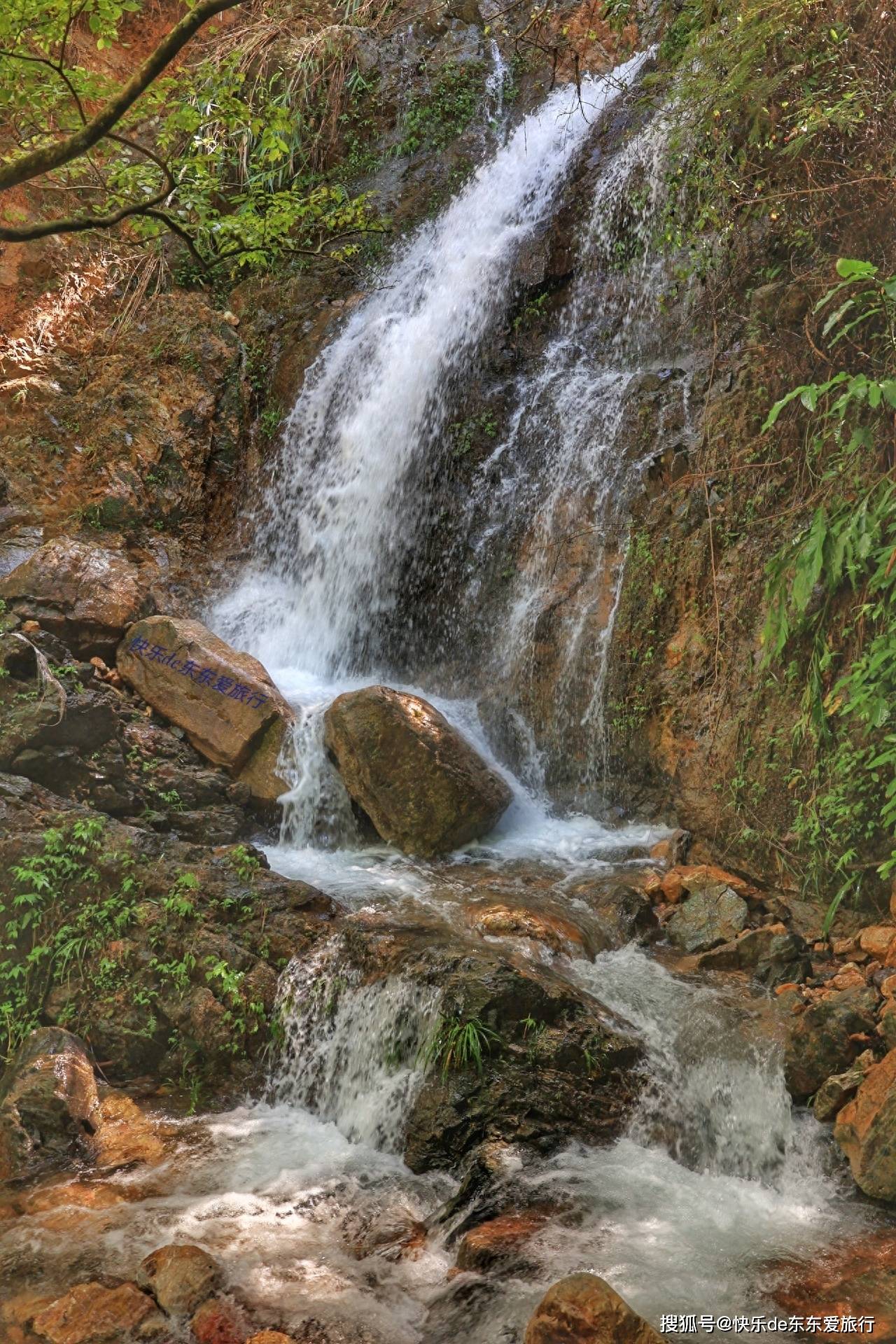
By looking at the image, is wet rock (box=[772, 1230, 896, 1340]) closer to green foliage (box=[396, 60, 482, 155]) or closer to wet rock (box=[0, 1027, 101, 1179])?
wet rock (box=[0, 1027, 101, 1179])

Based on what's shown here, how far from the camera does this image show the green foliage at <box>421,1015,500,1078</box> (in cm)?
432

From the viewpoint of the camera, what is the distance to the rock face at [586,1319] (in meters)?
2.74

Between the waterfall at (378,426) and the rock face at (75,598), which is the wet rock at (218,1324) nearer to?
the rock face at (75,598)

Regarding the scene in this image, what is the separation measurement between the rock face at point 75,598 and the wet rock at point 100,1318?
4704 mm

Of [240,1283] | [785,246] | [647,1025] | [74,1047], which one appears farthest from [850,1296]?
[785,246]

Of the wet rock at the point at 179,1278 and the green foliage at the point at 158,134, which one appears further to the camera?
the green foliage at the point at 158,134

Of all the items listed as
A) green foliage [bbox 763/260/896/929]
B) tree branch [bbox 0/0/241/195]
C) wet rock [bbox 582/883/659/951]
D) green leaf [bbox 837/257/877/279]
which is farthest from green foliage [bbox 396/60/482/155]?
wet rock [bbox 582/883/659/951]

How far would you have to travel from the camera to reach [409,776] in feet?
21.6

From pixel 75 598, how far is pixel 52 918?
280cm

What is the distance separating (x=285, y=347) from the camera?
10781mm

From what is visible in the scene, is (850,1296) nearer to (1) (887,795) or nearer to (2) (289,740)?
(1) (887,795)

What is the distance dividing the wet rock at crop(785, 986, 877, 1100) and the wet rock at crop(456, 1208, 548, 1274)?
4.37 ft

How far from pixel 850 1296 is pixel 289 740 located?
16.1ft

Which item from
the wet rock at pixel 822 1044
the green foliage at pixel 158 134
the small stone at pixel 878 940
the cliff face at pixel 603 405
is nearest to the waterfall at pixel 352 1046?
the wet rock at pixel 822 1044
